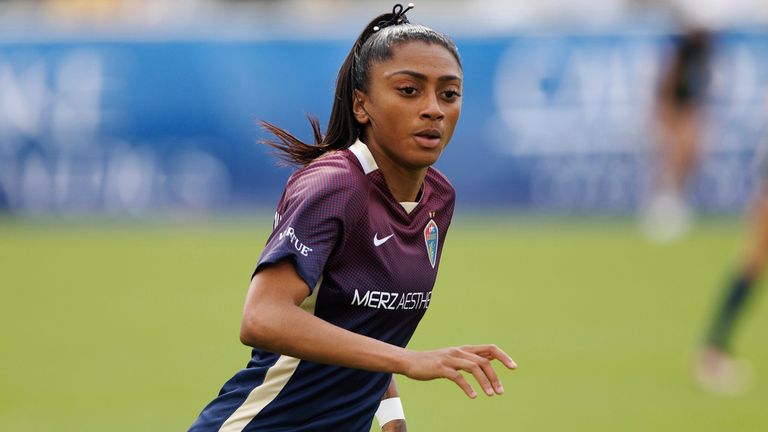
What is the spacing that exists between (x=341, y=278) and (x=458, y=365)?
61cm

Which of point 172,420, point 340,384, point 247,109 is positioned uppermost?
point 247,109

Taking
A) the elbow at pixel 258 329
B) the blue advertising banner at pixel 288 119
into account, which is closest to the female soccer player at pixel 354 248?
the elbow at pixel 258 329

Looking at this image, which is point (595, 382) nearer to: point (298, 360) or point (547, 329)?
point (547, 329)

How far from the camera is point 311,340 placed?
12.2 feet

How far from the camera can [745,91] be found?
17.6m

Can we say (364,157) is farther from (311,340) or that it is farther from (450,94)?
(311,340)

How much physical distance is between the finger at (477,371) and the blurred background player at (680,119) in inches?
561

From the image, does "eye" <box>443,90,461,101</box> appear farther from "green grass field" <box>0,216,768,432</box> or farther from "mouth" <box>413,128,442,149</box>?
"green grass field" <box>0,216,768,432</box>

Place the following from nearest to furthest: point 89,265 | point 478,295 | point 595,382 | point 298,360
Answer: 1. point 298,360
2. point 595,382
3. point 478,295
4. point 89,265

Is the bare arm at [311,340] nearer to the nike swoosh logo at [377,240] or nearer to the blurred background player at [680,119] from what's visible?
the nike swoosh logo at [377,240]

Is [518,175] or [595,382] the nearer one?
[595,382]

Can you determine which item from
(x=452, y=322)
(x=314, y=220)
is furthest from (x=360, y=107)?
(x=452, y=322)

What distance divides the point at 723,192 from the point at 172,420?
11081 mm

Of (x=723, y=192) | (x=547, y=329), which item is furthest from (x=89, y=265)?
(x=723, y=192)
